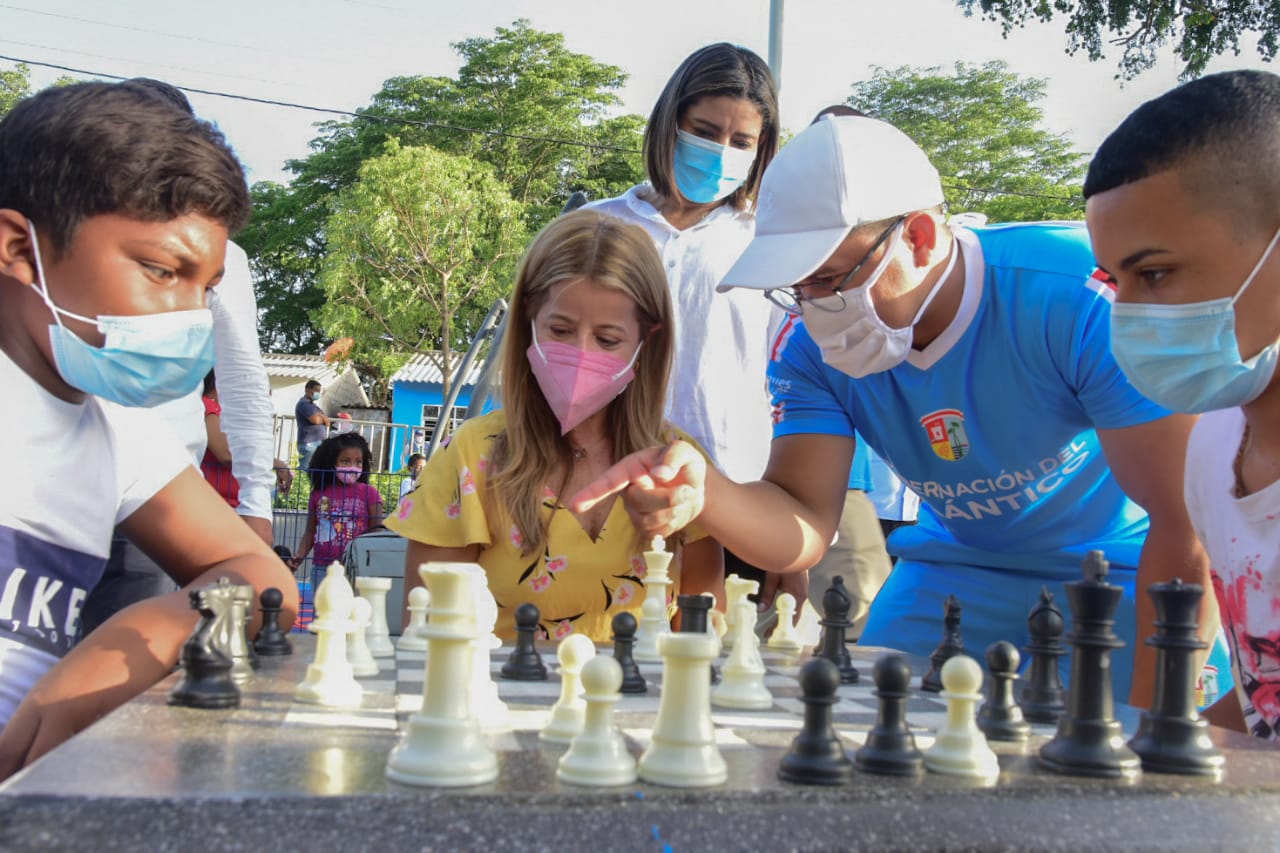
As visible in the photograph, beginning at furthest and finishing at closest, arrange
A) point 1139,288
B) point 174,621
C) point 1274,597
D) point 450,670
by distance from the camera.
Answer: point 1139,288 < point 1274,597 < point 174,621 < point 450,670

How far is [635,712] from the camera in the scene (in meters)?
1.54

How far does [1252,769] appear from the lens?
4.26 feet

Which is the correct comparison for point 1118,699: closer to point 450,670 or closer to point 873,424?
point 873,424

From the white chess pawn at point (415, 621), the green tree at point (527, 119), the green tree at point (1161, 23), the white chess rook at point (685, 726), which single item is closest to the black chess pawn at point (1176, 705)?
the white chess rook at point (685, 726)

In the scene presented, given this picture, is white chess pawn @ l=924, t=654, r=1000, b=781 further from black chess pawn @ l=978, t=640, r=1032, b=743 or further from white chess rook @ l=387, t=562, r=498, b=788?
white chess rook @ l=387, t=562, r=498, b=788

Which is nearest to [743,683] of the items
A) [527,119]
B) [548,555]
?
[548,555]

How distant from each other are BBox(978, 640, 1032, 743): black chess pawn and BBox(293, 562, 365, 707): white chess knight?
2.79ft

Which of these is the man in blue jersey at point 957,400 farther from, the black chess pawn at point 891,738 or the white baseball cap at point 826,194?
the black chess pawn at point 891,738

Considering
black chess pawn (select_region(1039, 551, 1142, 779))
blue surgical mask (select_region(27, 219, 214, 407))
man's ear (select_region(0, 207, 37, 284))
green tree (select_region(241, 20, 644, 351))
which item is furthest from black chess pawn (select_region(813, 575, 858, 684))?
green tree (select_region(241, 20, 644, 351))

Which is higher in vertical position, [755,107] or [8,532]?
[755,107]

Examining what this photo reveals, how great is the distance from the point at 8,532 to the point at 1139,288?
2086 mm

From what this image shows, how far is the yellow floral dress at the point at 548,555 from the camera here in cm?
293

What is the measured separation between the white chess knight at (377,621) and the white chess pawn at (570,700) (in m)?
0.74

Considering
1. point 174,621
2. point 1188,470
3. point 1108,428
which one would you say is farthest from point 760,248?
point 174,621
